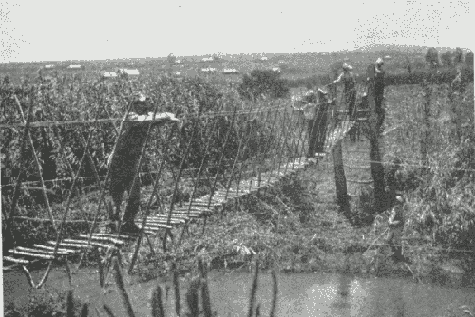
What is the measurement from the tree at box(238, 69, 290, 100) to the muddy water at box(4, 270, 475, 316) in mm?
3824

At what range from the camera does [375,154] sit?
270 inches

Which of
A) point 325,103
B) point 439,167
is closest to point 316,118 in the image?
point 325,103

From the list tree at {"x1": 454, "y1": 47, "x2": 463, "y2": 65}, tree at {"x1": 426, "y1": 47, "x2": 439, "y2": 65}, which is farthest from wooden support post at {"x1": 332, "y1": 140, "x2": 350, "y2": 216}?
tree at {"x1": 454, "y1": 47, "x2": 463, "y2": 65}

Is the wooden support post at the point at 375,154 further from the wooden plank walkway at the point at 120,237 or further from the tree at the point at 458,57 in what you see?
the wooden plank walkway at the point at 120,237

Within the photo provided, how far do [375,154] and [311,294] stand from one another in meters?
1.97

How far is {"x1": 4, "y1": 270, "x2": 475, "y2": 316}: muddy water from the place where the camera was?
579cm

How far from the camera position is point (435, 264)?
6406 mm

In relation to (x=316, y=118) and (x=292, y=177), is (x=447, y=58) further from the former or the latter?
(x=292, y=177)

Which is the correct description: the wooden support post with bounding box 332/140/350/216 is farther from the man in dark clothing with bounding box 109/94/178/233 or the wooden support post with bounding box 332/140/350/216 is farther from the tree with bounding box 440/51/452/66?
the man in dark clothing with bounding box 109/94/178/233

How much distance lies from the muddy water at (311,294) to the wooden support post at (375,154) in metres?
1.15

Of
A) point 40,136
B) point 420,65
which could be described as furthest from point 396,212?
point 40,136

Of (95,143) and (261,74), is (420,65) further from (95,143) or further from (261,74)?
(95,143)

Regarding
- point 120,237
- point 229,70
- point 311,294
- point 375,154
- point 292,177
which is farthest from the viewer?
point 229,70

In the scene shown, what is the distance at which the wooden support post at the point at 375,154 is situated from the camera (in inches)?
253
